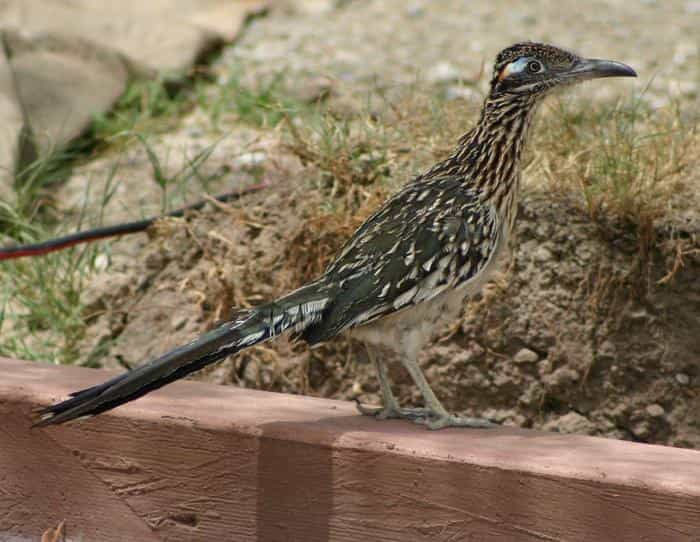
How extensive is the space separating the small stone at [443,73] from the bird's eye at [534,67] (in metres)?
3.89

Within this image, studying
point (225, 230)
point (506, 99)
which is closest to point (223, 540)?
point (506, 99)

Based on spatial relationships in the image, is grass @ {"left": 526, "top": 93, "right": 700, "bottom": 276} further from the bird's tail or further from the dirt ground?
the bird's tail

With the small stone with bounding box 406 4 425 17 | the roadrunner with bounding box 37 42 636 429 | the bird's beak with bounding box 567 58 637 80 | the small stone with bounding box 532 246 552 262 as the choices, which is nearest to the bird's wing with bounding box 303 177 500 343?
the roadrunner with bounding box 37 42 636 429

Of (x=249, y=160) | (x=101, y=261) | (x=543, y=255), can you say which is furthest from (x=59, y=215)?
(x=543, y=255)

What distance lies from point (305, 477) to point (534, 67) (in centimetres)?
148

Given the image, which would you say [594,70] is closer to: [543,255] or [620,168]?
[620,168]

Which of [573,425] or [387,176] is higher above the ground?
[387,176]

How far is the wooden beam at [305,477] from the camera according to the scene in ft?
10.2

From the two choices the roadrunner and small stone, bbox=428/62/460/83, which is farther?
small stone, bbox=428/62/460/83

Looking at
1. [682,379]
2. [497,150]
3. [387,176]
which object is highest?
[387,176]

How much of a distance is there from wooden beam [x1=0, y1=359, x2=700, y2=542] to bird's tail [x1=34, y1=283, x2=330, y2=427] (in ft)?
0.77

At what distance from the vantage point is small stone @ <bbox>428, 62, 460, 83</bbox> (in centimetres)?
783

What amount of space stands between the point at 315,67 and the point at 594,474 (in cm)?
542

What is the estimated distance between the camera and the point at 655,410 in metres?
4.57
